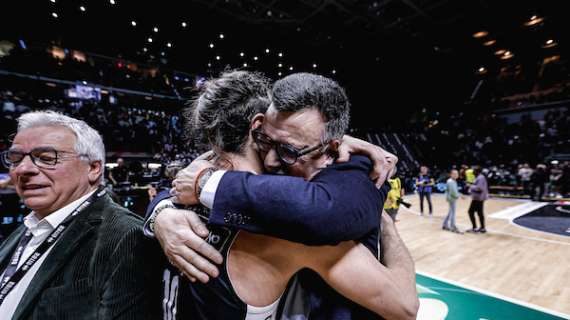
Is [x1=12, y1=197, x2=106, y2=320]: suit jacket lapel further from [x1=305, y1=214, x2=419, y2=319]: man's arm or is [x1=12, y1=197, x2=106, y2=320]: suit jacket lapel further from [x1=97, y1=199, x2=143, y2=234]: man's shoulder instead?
[x1=305, y1=214, x2=419, y2=319]: man's arm

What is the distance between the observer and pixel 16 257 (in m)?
1.43

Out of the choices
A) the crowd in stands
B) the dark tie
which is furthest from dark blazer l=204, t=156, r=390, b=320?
the crowd in stands

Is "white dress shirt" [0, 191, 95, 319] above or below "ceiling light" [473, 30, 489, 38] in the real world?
below

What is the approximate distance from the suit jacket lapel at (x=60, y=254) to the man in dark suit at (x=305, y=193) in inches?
29.3

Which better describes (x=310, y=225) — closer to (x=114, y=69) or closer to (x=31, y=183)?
(x=31, y=183)

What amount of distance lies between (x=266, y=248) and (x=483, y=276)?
14.2ft

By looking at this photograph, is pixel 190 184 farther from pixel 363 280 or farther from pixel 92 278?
pixel 92 278

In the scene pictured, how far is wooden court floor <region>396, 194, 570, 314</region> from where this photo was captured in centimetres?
332

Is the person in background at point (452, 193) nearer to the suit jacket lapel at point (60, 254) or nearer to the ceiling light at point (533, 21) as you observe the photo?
the suit jacket lapel at point (60, 254)

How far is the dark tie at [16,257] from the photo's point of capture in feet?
4.47

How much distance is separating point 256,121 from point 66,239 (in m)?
1.10

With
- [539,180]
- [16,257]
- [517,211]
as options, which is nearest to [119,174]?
[16,257]

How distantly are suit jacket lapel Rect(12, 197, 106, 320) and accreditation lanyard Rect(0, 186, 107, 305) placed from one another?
0.06 metres

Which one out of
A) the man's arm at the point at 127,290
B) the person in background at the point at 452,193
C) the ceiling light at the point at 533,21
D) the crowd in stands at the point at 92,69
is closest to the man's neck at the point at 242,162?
the man's arm at the point at 127,290
